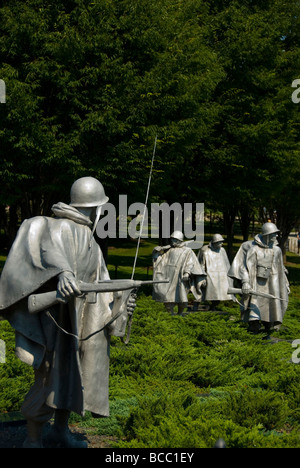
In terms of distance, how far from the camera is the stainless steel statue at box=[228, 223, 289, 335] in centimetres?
1293

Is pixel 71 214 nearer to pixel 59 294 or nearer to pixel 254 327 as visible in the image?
pixel 59 294

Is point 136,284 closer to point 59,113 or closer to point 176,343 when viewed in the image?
point 176,343

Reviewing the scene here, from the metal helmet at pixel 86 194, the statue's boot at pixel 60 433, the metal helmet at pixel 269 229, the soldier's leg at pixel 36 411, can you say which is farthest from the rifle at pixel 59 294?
the metal helmet at pixel 269 229

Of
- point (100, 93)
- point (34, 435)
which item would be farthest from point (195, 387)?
point (100, 93)

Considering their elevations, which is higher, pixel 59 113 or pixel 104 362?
pixel 59 113

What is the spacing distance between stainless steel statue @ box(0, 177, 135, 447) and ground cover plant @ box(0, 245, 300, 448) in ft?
3.02

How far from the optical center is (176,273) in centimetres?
1630

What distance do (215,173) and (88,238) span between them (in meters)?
18.1

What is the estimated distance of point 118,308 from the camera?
5.75m

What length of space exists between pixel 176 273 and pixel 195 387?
7294 mm

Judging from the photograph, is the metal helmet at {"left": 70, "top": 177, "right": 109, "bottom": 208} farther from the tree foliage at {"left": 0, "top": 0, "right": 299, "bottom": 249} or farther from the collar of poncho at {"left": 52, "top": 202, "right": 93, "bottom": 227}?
the tree foliage at {"left": 0, "top": 0, "right": 299, "bottom": 249}

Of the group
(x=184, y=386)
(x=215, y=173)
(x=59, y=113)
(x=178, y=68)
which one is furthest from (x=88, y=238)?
(x=215, y=173)

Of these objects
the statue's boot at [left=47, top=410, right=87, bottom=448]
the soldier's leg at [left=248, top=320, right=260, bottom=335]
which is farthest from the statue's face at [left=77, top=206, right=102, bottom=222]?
the soldier's leg at [left=248, top=320, right=260, bottom=335]
